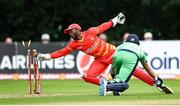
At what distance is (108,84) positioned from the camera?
1848 cm

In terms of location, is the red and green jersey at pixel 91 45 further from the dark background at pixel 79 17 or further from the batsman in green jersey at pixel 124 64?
the dark background at pixel 79 17

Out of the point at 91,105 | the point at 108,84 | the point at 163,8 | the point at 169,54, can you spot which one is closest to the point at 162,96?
the point at 108,84

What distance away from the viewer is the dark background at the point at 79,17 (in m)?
42.9

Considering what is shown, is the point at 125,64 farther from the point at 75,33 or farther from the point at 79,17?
the point at 79,17

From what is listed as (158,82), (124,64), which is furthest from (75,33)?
(158,82)

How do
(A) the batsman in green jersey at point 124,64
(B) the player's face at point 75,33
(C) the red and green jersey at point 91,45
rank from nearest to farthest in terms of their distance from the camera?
1. (A) the batsman in green jersey at point 124,64
2. (B) the player's face at point 75,33
3. (C) the red and green jersey at point 91,45

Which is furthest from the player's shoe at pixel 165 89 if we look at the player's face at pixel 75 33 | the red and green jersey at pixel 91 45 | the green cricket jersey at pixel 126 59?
the player's face at pixel 75 33

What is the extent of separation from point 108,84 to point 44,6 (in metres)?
25.0

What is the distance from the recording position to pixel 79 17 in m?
43.7

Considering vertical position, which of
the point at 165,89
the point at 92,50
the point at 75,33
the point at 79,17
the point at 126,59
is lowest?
the point at 165,89

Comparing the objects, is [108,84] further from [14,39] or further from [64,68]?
[14,39]

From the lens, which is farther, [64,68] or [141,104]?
[64,68]

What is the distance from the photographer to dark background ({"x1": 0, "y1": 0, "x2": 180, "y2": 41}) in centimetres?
4294

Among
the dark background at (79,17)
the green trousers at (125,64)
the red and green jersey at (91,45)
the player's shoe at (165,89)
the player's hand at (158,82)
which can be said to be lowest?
the player's shoe at (165,89)
